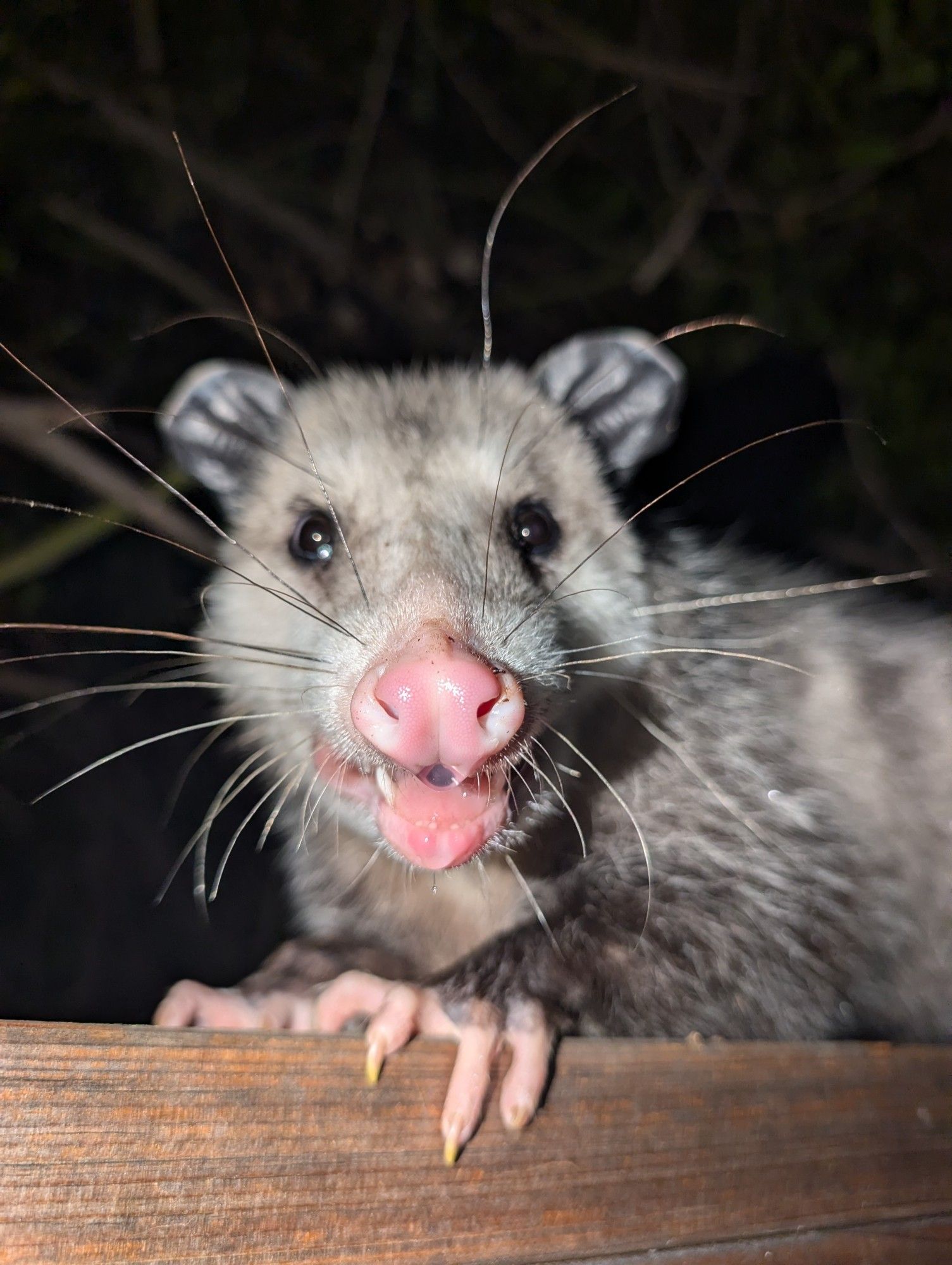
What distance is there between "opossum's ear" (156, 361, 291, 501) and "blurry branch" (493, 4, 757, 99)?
3.24ft

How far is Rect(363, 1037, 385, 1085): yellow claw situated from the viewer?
88 cm

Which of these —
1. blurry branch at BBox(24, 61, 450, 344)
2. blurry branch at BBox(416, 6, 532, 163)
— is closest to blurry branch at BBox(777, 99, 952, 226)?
blurry branch at BBox(416, 6, 532, 163)

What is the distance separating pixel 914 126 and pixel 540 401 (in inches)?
46.4

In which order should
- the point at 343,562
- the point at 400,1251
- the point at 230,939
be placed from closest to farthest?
the point at 400,1251 → the point at 343,562 → the point at 230,939

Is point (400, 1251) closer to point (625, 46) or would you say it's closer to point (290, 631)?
point (290, 631)

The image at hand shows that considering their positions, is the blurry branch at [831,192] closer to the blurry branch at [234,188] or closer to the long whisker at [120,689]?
the blurry branch at [234,188]

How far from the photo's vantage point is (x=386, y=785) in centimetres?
100

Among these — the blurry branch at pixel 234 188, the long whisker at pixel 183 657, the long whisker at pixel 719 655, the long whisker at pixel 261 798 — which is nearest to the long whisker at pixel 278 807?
the long whisker at pixel 261 798

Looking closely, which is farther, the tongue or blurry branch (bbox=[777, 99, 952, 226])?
blurry branch (bbox=[777, 99, 952, 226])

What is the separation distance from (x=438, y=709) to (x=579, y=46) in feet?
5.42

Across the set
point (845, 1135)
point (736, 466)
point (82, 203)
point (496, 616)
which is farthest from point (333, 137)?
point (845, 1135)

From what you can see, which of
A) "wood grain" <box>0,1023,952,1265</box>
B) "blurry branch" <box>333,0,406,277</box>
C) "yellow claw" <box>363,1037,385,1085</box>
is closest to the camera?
"wood grain" <box>0,1023,952,1265</box>

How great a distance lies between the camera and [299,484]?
1499 millimetres

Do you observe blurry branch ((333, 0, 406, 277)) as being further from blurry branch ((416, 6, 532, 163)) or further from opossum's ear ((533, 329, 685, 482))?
opossum's ear ((533, 329, 685, 482))
